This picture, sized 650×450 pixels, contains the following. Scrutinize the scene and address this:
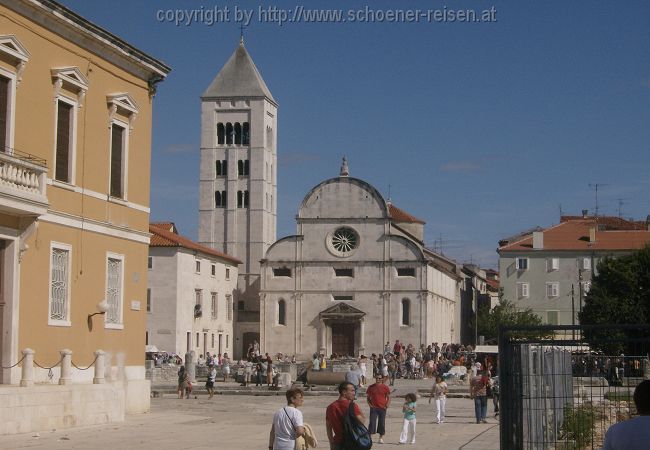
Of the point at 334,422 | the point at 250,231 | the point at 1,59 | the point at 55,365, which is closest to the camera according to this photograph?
the point at 334,422

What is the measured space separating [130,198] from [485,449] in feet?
38.2

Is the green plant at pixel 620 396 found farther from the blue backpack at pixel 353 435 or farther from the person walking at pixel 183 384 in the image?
the person walking at pixel 183 384

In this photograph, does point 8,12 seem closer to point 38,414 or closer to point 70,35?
point 70,35

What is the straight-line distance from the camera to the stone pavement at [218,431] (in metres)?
21.6

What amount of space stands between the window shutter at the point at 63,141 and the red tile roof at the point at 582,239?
68.7m

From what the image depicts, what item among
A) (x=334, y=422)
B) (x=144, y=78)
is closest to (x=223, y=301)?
(x=144, y=78)

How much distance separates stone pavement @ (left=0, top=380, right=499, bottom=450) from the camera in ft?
70.7

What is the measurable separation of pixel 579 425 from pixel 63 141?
50.4ft

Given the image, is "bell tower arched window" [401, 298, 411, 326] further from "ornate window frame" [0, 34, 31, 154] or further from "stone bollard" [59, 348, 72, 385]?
"ornate window frame" [0, 34, 31, 154]

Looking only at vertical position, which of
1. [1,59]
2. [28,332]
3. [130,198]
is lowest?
[28,332]

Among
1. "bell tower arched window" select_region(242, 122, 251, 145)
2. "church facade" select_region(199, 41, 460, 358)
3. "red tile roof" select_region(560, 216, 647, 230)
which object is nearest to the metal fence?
"church facade" select_region(199, 41, 460, 358)

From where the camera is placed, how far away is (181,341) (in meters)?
75.1

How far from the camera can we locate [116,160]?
28.5 meters

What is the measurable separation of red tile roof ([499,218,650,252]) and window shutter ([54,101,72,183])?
68659mm
